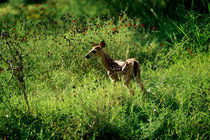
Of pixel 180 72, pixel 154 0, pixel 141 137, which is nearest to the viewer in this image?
pixel 141 137

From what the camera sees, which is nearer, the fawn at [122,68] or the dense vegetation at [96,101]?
the dense vegetation at [96,101]

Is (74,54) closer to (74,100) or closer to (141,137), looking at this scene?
(74,100)

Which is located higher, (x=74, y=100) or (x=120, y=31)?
(x=120, y=31)

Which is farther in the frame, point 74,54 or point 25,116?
point 74,54

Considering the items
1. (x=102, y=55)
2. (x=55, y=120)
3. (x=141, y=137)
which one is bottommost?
(x=141, y=137)

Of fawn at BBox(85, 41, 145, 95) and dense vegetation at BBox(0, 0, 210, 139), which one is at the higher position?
fawn at BBox(85, 41, 145, 95)

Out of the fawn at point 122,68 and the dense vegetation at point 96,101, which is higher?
the fawn at point 122,68

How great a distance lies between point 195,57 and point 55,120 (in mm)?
3639

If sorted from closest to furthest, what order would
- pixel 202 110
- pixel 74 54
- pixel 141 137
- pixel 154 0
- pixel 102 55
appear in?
pixel 141 137
pixel 202 110
pixel 102 55
pixel 74 54
pixel 154 0

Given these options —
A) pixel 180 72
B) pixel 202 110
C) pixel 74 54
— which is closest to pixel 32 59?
pixel 74 54

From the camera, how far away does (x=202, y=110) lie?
4805 millimetres

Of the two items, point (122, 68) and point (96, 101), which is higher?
point (122, 68)

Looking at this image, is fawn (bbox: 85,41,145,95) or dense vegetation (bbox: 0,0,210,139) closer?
dense vegetation (bbox: 0,0,210,139)

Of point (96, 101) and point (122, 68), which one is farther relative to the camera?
point (122, 68)
